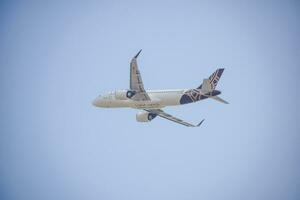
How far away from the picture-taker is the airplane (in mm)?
57306

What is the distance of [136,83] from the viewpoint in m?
58.3

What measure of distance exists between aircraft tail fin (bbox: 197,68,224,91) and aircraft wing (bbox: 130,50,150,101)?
22.5 feet

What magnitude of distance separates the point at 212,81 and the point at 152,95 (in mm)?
7732

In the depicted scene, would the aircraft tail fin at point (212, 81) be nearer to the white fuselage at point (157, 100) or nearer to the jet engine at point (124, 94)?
the white fuselage at point (157, 100)

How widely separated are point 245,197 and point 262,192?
10736mm

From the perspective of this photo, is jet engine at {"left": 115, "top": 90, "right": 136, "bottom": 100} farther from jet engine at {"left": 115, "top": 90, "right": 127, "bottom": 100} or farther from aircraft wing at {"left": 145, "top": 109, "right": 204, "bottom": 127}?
aircraft wing at {"left": 145, "top": 109, "right": 204, "bottom": 127}

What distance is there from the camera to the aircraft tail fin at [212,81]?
57353 millimetres

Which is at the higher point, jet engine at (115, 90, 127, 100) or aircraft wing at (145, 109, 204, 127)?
jet engine at (115, 90, 127, 100)

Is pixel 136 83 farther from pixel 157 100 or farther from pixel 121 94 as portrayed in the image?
pixel 121 94

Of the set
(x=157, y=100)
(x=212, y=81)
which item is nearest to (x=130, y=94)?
(x=157, y=100)

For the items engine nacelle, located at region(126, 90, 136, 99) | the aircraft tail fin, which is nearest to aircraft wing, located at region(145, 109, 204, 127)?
engine nacelle, located at region(126, 90, 136, 99)

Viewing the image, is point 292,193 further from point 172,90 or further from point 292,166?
point 172,90

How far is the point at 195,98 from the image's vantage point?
191 ft

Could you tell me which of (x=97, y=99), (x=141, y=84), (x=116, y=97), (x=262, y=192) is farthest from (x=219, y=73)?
(x=262, y=192)
